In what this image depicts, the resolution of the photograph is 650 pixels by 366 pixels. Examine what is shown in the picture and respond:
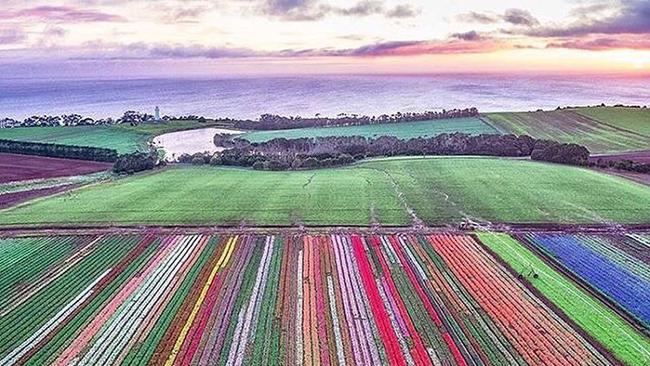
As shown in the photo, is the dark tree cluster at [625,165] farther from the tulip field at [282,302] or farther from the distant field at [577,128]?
the tulip field at [282,302]

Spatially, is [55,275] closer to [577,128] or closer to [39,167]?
[39,167]

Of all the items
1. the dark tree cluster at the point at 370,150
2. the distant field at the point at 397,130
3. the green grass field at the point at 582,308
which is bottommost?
the green grass field at the point at 582,308

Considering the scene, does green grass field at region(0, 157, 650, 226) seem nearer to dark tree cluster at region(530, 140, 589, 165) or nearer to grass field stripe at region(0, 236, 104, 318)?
dark tree cluster at region(530, 140, 589, 165)

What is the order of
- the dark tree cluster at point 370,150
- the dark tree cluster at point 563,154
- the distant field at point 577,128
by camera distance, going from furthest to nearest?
the distant field at point 577,128, the dark tree cluster at point 370,150, the dark tree cluster at point 563,154

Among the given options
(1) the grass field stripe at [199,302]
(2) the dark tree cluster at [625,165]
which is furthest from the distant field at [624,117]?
(1) the grass field stripe at [199,302]

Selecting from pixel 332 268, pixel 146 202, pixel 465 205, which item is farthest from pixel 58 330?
pixel 465 205

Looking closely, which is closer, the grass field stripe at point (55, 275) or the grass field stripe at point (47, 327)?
the grass field stripe at point (47, 327)

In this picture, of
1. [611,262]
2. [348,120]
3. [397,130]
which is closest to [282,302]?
[611,262]
